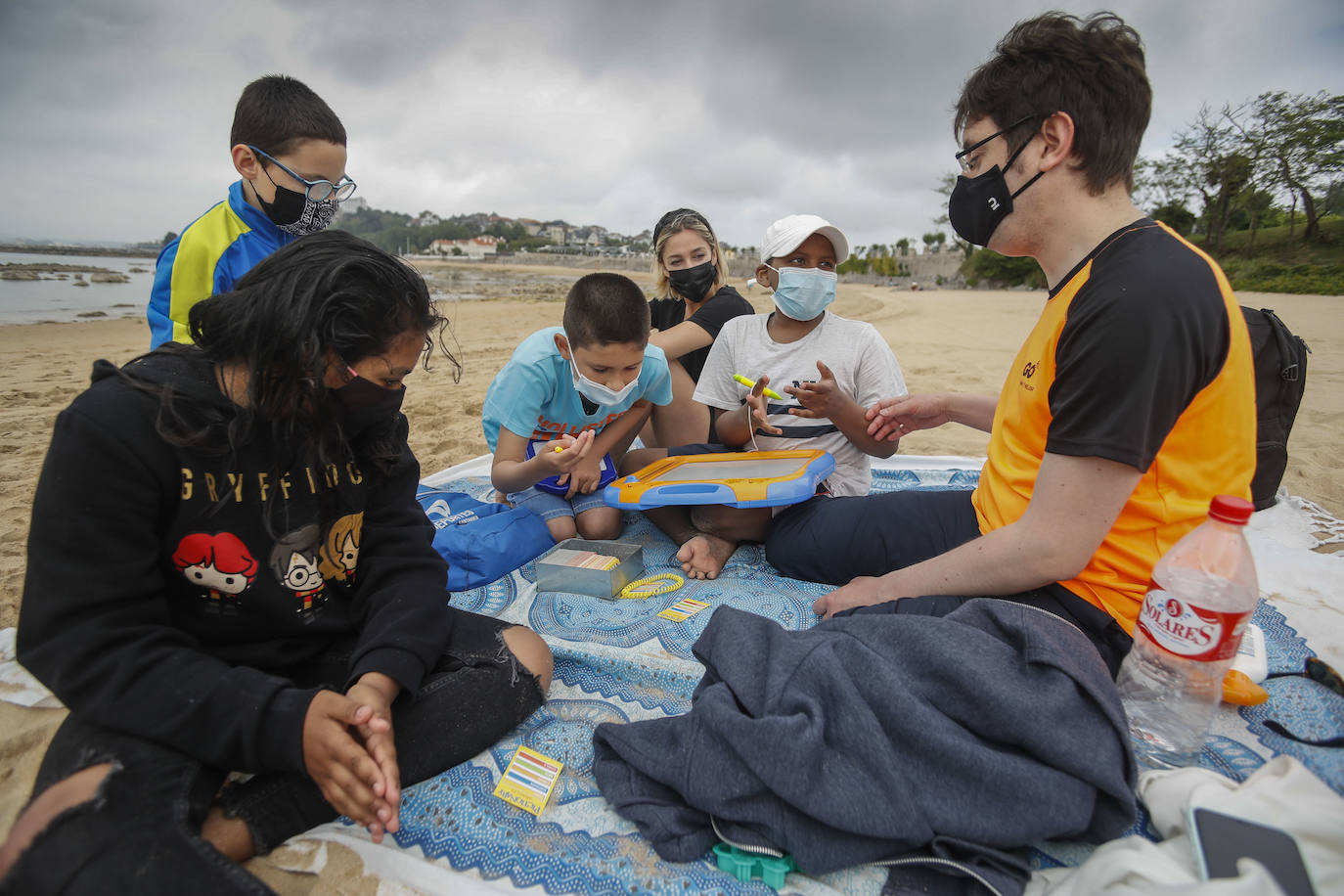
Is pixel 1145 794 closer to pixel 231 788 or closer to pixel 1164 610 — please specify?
pixel 1164 610

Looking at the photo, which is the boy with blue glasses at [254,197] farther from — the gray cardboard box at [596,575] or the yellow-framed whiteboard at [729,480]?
the yellow-framed whiteboard at [729,480]

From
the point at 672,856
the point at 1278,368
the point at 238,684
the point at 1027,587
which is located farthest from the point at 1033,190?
the point at 238,684

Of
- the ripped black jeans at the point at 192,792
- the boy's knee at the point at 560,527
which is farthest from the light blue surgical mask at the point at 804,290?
the ripped black jeans at the point at 192,792

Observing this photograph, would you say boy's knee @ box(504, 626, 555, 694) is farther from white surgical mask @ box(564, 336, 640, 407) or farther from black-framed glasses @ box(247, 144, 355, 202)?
black-framed glasses @ box(247, 144, 355, 202)

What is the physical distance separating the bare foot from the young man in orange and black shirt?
0.66 metres

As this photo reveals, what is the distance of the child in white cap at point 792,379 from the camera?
2895 millimetres

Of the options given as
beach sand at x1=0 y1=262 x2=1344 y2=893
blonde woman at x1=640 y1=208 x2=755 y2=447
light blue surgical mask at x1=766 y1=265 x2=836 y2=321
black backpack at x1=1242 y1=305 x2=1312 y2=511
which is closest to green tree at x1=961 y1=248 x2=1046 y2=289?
beach sand at x1=0 y1=262 x2=1344 y2=893

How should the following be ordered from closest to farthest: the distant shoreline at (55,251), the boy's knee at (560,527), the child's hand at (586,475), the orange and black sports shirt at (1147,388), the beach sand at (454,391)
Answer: the orange and black sports shirt at (1147,388) < the beach sand at (454,391) < the boy's knee at (560,527) < the child's hand at (586,475) < the distant shoreline at (55,251)

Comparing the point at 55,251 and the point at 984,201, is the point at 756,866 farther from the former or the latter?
the point at 55,251

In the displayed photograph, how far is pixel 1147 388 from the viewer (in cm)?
151

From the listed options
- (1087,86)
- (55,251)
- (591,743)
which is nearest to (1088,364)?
(1087,86)

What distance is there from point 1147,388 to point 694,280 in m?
2.81

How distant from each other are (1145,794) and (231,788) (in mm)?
2088

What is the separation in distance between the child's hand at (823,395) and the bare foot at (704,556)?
0.73 meters
